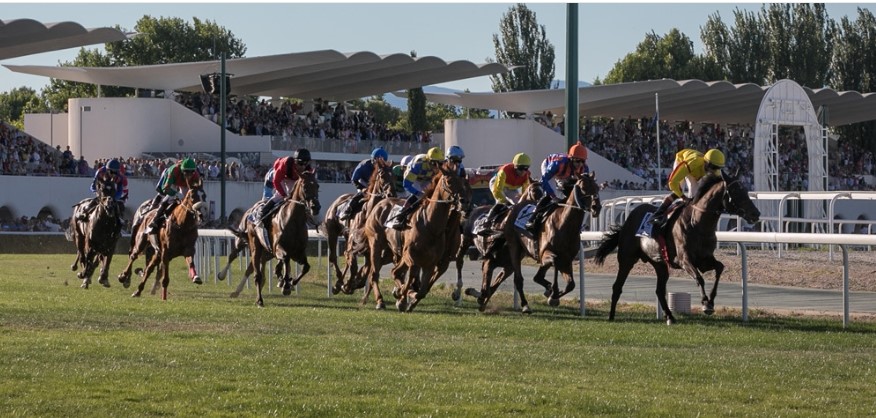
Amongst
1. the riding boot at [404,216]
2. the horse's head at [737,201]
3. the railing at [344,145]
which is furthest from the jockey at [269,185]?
the railing at [344,145]

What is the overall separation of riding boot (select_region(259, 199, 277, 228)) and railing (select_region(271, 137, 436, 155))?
33.0 m

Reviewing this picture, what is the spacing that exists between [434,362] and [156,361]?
2.00 meters

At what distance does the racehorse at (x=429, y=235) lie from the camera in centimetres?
1575

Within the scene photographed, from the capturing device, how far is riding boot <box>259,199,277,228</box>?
1848 cm

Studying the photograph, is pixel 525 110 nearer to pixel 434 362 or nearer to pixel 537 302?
pixel 537 302

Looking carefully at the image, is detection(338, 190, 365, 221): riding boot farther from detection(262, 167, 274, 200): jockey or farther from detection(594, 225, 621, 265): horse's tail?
detection(594, 225, 621, 265): horse's tail

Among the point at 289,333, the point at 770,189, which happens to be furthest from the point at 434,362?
the point at 770,189

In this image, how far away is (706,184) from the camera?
1440 cm

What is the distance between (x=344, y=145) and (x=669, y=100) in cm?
1481

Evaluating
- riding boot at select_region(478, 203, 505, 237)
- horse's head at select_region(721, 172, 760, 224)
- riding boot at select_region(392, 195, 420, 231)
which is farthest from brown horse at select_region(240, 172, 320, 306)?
horse's head at select_region(721, 172, 760, 224)

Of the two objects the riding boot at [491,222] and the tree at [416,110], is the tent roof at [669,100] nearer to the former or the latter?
the tree at [416,110]

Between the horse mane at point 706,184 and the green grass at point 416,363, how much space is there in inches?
53.0

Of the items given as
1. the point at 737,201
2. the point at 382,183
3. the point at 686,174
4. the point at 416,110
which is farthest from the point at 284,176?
the point at 416,110

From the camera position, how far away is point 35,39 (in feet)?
147
